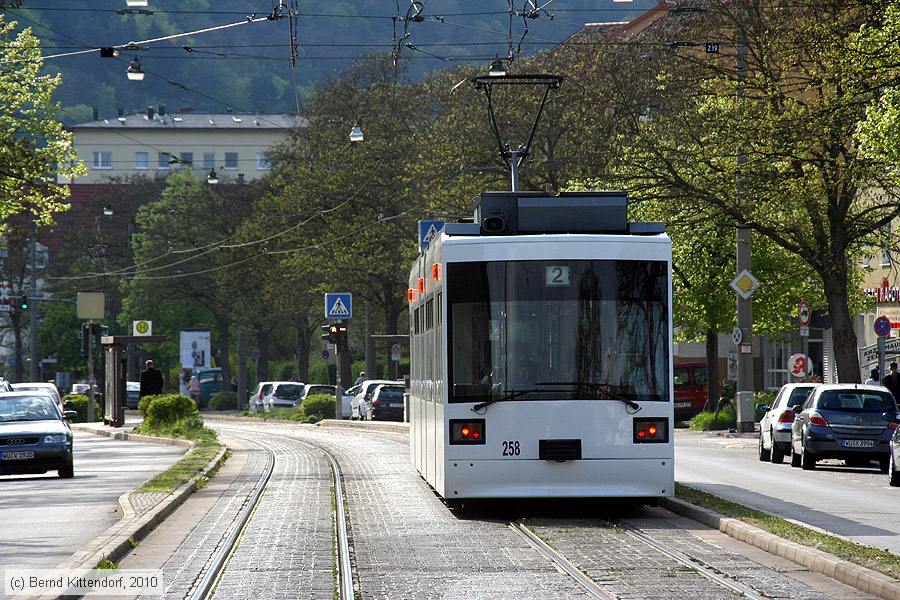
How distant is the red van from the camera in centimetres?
5998

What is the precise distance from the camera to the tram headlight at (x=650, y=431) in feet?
52.8

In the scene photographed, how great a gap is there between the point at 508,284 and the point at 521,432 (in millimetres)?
1554

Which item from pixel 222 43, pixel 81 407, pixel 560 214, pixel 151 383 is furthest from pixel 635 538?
pixel 222 43

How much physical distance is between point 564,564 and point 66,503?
29.7 feet

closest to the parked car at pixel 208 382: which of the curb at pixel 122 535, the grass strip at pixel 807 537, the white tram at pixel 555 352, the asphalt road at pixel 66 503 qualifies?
the asphalt road at pixel 66 503

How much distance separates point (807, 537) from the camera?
13375 millimetres

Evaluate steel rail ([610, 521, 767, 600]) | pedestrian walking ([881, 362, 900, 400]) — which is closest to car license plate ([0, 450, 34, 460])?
steel rail ([610, 521, 767, 600])

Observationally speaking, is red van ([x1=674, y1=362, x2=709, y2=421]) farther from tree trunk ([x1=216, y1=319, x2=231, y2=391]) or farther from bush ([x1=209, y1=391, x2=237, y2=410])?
bush ([x1=209, y1=391, x2=237, y2=410])

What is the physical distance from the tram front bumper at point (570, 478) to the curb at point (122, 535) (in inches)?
119

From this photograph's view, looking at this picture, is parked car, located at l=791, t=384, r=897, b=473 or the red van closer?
parked car, located at l=791, t=384, r=897, b=473

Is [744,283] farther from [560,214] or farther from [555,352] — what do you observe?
[555,352]

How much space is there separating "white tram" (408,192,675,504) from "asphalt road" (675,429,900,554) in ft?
6.39

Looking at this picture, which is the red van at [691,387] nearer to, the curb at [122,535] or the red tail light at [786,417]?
the red tail light at [786,417]

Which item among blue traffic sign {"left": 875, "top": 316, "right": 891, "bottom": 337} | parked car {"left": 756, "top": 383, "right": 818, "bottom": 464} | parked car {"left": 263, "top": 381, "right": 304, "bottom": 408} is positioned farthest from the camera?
parked car {"left": 263, "top": 381, "right": 304, "bottom": 408}
